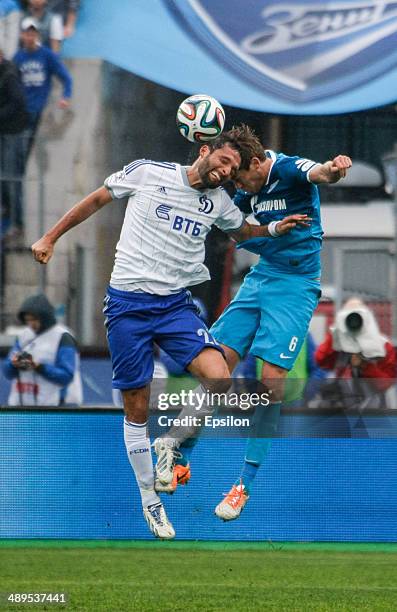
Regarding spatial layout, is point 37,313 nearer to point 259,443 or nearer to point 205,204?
point 259,443

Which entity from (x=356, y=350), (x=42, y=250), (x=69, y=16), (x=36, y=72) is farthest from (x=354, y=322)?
(x=42, y=250)

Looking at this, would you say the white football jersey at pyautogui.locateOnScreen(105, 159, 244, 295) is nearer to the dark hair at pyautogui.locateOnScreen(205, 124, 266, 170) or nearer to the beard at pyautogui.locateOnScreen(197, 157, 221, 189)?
the beard at pyautogui.locateOnScreen(197, 157, 221, 189)

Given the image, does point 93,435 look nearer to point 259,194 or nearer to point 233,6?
point 259,194

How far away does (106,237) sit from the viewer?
10.6 meters

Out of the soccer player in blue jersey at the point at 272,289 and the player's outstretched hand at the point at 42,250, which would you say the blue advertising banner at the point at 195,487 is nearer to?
the soccer player in blue jersey at the point at 272,289

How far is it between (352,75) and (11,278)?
2901 mm

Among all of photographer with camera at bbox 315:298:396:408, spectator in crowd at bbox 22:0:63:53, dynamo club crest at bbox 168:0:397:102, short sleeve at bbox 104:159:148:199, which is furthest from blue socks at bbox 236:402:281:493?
spectator in crowd at bbox 22:0:63:53

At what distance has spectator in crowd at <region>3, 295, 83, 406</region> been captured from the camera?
9961 millimetres

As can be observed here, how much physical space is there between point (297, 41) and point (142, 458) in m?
4.14

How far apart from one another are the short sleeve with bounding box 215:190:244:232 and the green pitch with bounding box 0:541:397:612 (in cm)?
196

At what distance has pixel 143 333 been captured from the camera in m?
7.70

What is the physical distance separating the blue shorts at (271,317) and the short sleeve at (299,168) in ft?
2.18

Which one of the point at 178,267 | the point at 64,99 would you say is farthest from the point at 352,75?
the point at 178,267

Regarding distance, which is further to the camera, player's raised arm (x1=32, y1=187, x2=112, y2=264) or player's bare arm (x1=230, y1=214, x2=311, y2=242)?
player's bare arm (x1=230, y1=214, x2=311, y2=242)
